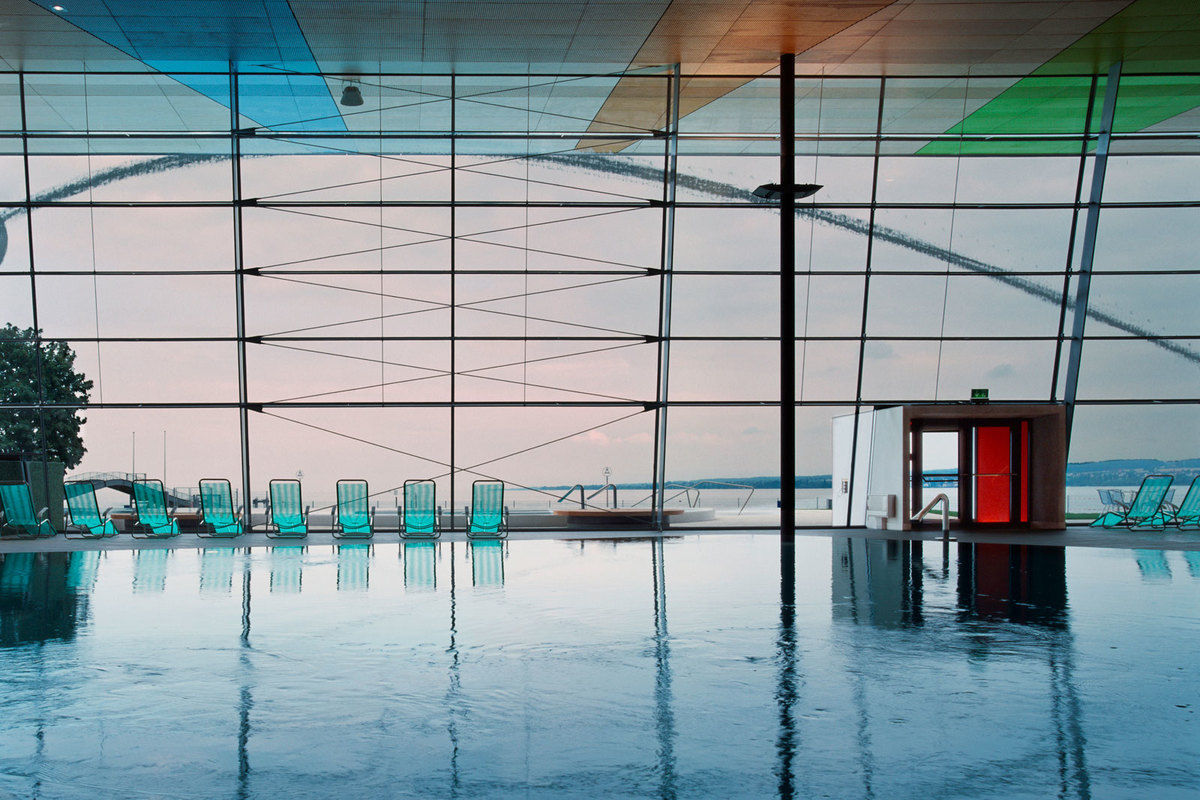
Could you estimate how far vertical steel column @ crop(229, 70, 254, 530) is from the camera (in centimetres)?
1345

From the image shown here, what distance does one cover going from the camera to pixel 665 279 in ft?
45.1

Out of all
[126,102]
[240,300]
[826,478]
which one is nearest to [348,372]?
[240,300]

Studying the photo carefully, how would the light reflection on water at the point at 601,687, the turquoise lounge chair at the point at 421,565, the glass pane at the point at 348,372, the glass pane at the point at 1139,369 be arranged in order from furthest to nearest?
the glass pane at the point at 1139,369, the glass pane at the point at 348,372, the turquoise lounge chair at the point at 421,565, the light reflection on water at the point at 601,687

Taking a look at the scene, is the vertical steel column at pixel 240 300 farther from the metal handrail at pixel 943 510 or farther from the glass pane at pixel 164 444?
the metal handrail at pixel 943 510

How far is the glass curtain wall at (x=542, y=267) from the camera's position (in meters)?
13.8

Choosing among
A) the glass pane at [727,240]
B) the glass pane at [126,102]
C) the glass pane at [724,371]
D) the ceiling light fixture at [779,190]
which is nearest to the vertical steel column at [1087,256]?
the glass pane at [724,371]

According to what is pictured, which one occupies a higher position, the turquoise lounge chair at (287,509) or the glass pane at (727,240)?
the glass pane at (727,240)

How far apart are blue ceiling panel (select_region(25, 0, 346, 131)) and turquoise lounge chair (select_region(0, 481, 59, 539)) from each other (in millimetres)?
5541

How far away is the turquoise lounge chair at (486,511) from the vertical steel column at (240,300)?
3.19m

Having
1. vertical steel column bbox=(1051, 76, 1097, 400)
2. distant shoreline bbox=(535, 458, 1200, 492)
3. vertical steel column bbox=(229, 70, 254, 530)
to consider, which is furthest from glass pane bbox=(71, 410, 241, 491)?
→ vertical steel column bbox=(1051, 76, 1097, 400)

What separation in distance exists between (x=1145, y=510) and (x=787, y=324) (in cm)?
592

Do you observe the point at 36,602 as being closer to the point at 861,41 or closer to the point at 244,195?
the point at 244,195

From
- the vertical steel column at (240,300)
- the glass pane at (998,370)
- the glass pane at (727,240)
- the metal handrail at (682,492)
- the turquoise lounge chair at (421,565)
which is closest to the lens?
the turquoise lounge chair at (421,565)

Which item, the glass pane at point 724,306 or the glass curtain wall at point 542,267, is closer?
the glass curtain wall at point 542,267
